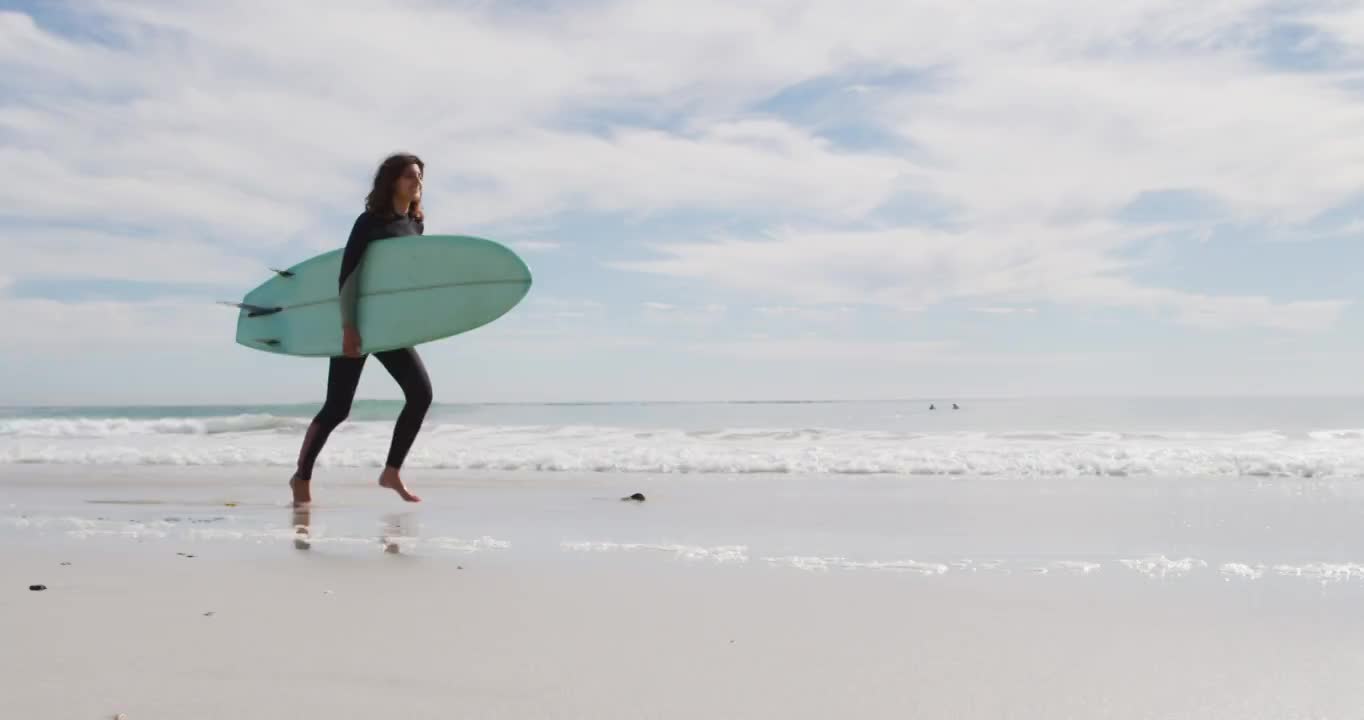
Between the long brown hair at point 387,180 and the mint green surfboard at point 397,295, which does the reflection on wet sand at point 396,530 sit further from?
the long brown hair at point 387,180

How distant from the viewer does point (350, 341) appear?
491 cm

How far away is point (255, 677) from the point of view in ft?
6.22

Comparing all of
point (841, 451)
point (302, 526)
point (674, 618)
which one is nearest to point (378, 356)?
point (302, 526)

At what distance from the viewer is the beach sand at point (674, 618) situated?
1.80 m

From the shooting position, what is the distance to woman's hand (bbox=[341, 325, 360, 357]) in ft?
16.1

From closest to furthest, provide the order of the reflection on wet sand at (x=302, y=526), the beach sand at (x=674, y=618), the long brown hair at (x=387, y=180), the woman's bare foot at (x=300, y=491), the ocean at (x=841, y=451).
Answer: the beach sand at (x=674, y=618)
the reflection on wet sand at (x=302, y=526)
the long brown hair at (x=387, y=180)
the woman's bare foot at (x=300, y=491)
the ocean at (x=841, y=451)

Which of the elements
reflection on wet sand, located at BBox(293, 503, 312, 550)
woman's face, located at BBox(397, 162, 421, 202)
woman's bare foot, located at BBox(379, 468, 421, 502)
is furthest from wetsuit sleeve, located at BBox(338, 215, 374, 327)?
reflection on wet sand, located at BBox(293, 503, 312, 550)

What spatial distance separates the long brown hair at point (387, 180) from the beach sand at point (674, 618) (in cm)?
148

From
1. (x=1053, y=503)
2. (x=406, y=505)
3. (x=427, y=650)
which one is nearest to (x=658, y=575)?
(x=427, y=650)

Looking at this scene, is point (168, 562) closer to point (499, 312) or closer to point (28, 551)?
point (28, 551)

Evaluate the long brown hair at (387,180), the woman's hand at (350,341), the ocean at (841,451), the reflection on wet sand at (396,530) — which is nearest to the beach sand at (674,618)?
the reflection on wet sand at (396,530)

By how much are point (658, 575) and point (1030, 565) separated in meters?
1.13

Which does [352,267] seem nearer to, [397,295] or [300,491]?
[397,295]

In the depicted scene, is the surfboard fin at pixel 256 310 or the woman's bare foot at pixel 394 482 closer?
the woman's bare foot at pixel 394 482
